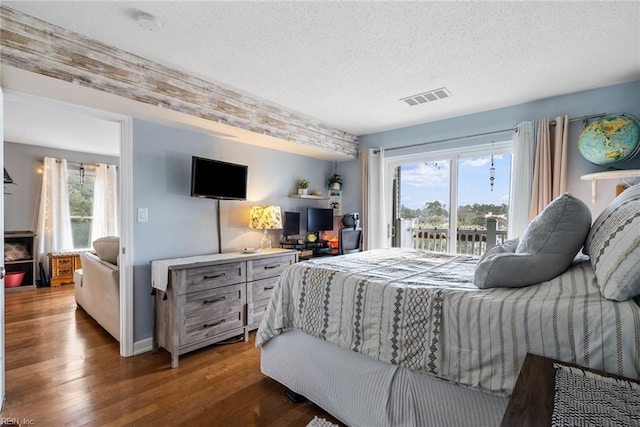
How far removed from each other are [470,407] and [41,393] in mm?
2680

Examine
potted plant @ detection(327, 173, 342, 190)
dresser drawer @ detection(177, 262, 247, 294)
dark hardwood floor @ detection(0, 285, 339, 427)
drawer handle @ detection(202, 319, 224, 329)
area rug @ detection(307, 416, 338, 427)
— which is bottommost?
dark hardwood floor @ detection(0, 285, 339, 427)

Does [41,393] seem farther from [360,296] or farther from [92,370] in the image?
[360,296]

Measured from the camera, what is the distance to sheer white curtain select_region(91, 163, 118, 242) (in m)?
5.73

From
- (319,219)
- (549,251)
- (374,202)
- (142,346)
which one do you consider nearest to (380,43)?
A: (549,251)

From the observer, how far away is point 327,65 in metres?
2.38

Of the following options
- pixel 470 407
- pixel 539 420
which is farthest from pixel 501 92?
pixel 539 420

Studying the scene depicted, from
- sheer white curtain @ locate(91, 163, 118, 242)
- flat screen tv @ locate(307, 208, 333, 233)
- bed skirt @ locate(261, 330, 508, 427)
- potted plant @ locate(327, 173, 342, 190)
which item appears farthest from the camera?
sheer white curtain @ locate(91, 163, 118, 242)

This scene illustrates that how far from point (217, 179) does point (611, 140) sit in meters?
3.58

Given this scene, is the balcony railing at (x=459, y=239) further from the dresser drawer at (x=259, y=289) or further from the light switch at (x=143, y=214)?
A: the light switch at (x=143, y=214)

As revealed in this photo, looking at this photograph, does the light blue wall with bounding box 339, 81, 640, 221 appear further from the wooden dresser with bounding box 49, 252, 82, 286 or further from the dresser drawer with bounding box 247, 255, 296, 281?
the wooden dresser with bounding box 49, 252, 82, 286

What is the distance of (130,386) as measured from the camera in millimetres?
2092

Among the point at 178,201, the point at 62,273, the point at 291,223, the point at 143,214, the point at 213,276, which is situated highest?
the point at 178,201

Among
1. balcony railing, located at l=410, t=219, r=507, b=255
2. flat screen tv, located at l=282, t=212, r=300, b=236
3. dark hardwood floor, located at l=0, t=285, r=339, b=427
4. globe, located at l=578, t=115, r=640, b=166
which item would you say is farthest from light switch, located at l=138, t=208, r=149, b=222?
globe, located at l=578, t=115, r=640, b=166

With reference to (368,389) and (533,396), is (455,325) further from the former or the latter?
(368,389)
